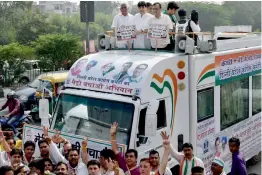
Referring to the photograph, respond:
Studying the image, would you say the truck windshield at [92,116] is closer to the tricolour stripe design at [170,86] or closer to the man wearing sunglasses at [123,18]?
the tricolour stripe design at [170,86]

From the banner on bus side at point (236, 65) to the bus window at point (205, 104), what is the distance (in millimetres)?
368

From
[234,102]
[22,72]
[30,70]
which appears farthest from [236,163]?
[30,70]

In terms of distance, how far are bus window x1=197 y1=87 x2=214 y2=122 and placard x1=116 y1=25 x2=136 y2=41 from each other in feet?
5.45

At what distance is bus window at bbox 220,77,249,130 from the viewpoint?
29.2ft

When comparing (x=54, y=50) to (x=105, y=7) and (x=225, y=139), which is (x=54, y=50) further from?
(x=105, y=7)

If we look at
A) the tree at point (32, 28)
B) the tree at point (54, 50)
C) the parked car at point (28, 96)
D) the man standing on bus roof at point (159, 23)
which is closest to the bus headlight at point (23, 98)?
the parked car at point (28, 96)

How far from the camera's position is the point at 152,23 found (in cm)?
830

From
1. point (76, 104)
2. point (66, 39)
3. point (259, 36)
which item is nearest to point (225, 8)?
point (66, 39)

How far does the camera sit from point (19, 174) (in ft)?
18.2

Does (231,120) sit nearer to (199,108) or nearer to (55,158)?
(199,108)

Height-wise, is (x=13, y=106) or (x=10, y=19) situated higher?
(x=10, y=19)

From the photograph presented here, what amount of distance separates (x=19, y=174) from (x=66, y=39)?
22.1 metres

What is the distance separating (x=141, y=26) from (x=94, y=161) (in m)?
3.80

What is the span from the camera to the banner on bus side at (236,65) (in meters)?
8.70
